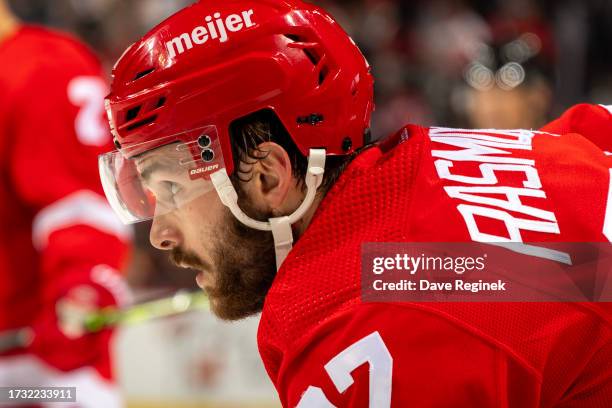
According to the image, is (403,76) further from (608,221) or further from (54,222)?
(608,221)

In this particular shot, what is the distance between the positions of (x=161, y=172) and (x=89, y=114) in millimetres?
984

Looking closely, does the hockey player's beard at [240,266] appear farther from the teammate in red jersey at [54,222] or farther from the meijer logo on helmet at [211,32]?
the teammate in red jersey at [54,222]

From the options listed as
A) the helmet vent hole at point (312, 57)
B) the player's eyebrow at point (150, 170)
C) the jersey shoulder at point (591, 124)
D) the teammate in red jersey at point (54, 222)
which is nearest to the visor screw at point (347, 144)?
the helmet vent hole at point (312, 57)

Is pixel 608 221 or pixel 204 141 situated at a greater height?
pixel 204 141

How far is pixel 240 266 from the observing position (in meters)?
1.36

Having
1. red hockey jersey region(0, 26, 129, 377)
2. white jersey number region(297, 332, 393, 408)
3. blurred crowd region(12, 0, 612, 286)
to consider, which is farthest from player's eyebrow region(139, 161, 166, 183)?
blurred crowd region(12, 0, 612, 286)

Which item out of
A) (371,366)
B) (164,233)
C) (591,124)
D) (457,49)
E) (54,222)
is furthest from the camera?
(457,49)

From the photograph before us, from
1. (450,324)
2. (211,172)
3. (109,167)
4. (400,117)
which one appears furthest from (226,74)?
(400,117)

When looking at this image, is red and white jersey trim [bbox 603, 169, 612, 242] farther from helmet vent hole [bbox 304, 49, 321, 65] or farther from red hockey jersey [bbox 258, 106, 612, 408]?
helmet vent hole [bbox 304, 49, 321, 65]

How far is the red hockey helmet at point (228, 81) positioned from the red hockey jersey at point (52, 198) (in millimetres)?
916

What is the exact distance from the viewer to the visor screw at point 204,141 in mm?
1289

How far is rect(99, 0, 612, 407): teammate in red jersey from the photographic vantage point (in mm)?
1112

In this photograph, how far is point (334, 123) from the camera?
132 centimetres

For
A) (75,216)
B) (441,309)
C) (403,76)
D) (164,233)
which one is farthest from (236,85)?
(403,76)
